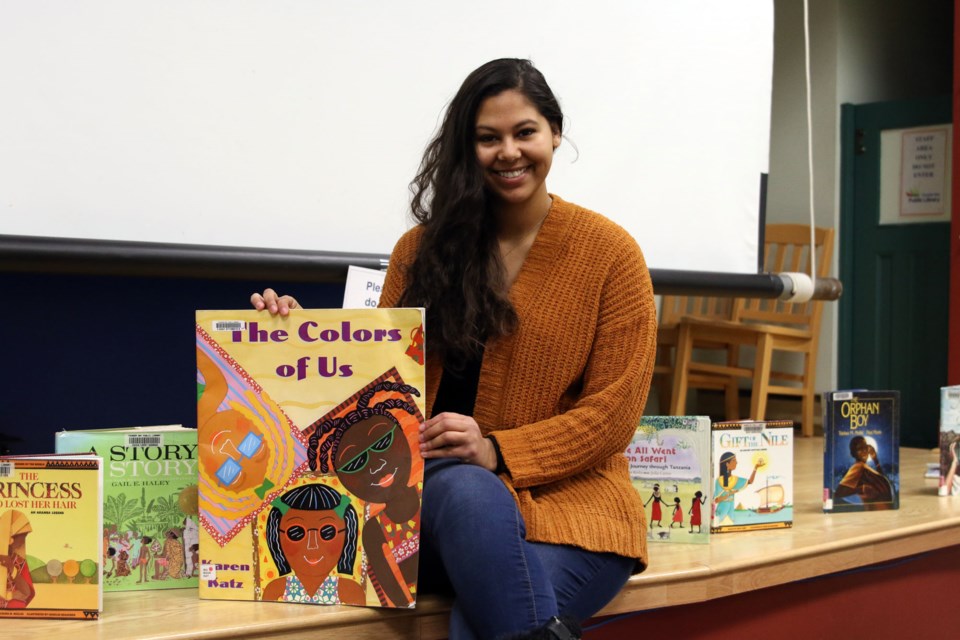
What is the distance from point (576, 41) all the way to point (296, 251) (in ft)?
2.88

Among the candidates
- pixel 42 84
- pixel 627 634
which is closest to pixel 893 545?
pixel 627 634

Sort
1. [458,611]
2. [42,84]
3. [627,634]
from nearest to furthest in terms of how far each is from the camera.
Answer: [458,611]
[627,634]
[42,84]

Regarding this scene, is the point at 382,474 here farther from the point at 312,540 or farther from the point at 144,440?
the point at 144,440

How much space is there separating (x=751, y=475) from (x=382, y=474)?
89 centimetres

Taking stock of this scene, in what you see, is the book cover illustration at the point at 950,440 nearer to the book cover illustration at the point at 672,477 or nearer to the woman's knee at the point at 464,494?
the book cover illustration at the point at 672,477

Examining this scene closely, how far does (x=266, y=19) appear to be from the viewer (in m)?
2.02

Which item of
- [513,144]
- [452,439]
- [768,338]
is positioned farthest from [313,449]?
[768,338]

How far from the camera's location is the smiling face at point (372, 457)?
Result: 1.34 metres

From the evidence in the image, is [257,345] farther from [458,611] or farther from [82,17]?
[82,17]

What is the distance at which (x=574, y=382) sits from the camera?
1.49m

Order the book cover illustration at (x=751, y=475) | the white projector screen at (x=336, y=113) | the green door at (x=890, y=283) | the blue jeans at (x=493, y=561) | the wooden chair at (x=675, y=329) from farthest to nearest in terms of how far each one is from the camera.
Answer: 1. the green door at (x=890, y=283)
2. the wooden chair at (x=675, y=329)
3. the book cover illustration at (x=751, y=475)
4. the white projector screen at (x=336, y=113)
5. the blue jeans at (x=493, y=561)

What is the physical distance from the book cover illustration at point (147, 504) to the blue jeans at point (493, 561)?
0.36 meters

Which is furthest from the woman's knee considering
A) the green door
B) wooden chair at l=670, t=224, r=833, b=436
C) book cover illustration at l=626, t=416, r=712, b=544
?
the green door

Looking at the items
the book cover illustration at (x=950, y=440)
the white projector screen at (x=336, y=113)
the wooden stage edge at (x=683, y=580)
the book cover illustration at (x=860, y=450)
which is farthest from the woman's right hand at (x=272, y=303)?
the book cover illustration at (x=950, y=440)
